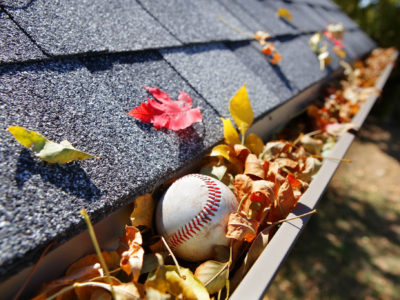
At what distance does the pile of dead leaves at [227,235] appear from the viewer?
71 centimetres

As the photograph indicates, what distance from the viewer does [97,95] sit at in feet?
3.04

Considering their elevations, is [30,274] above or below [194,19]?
below

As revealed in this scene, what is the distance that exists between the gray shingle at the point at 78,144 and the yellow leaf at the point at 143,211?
6 cm

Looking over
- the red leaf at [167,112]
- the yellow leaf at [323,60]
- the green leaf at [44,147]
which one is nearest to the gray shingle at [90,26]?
the red leaf at [167,112]

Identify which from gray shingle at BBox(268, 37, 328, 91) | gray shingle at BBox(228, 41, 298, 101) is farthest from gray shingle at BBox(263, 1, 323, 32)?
gray shingle at BBox(228, 41, 298, 101)

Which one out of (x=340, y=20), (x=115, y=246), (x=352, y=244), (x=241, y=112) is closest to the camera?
(x=115, y=246)

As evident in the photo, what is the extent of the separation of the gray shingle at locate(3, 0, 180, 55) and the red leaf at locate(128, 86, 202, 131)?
0.24 m

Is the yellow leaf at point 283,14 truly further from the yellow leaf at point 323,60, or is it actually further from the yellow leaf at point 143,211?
the yellow leaf at point 143,211

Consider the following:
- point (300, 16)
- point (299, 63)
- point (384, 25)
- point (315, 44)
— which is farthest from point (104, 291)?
point (384, 25)

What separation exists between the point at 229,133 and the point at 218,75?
35 cm

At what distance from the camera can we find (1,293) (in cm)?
62

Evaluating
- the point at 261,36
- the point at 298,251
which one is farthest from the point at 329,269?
the point at 261,36

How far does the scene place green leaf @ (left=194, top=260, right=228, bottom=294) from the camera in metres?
0.81

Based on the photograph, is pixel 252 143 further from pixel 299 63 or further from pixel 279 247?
pixel 299 63
